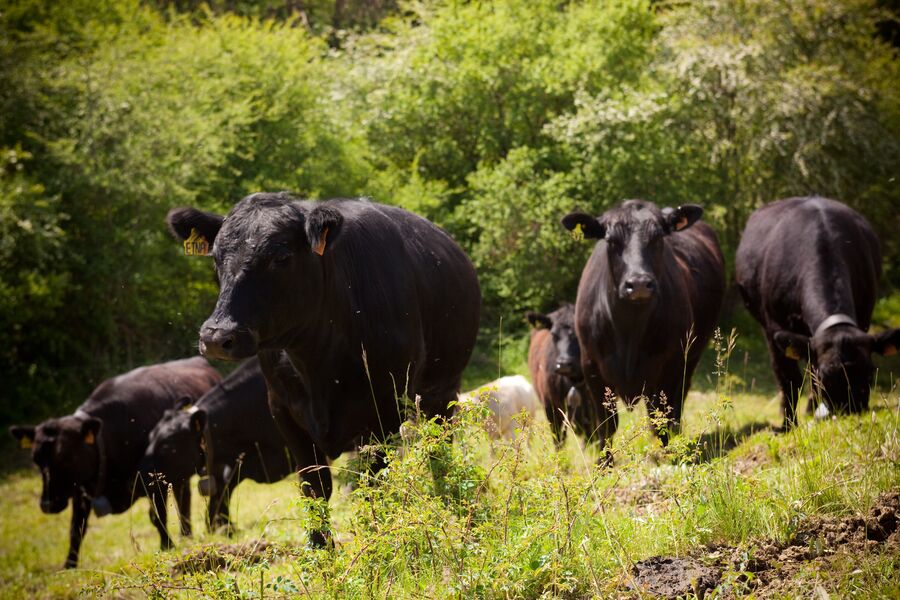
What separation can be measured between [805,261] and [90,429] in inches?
298

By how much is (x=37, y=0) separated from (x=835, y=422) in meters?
21.9

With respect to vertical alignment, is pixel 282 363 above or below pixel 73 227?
above

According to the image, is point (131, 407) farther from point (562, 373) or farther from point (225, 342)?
point (225, 342)

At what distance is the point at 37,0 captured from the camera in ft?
71.8

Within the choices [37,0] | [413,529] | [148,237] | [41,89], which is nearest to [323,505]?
[413,529]

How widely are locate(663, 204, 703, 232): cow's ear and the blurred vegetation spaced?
803 cm

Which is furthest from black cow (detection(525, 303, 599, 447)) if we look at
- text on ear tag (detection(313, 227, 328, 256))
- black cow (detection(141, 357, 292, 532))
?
text on ear tag (detection(313, 227, 328, 256))

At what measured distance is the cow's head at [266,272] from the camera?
4688 mm

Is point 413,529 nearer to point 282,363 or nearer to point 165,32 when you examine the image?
point 282,363

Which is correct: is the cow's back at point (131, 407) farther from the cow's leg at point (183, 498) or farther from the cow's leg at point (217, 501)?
the cow's leg at point (217, 501)

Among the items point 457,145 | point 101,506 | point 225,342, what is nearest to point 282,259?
point 225,342

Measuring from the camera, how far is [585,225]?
7570 mm

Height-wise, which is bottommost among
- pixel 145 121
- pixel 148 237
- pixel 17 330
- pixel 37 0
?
pixel 17 330

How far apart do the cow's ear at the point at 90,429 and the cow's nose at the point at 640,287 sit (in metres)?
6.04
